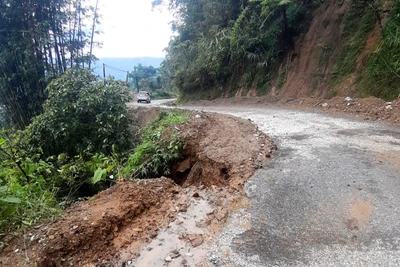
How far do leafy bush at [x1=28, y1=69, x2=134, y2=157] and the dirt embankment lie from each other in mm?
4680

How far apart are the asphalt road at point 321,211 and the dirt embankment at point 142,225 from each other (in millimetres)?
257

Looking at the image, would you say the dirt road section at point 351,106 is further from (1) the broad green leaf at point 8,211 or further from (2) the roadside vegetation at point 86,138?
(1) the broad green leaf at point 8,211

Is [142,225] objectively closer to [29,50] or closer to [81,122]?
[81,122]

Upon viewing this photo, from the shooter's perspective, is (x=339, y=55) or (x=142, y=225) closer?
(x=142, y=225)

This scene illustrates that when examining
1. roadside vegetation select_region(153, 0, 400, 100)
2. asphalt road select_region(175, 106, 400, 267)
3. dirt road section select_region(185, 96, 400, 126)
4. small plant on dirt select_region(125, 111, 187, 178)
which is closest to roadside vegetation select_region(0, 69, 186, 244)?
small plant on dirt select_region(125, 111, 187, 178)

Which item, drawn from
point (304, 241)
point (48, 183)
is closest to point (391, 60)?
point (304, 241)

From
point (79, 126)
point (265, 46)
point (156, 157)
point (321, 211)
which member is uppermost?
point (265, 46)

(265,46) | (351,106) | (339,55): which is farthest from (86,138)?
(265,46)

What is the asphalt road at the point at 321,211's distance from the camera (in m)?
2.58

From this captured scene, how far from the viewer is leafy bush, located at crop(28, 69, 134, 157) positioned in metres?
8.40

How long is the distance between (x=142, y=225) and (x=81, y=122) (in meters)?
6.30

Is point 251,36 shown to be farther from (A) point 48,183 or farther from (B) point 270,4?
(A) point 48,183

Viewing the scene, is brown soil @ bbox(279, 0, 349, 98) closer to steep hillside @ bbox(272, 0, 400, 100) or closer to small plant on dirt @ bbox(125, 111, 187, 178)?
steep hillside @ bbox(272, 0, 400, 100)

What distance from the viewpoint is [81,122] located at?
859 centimetres
